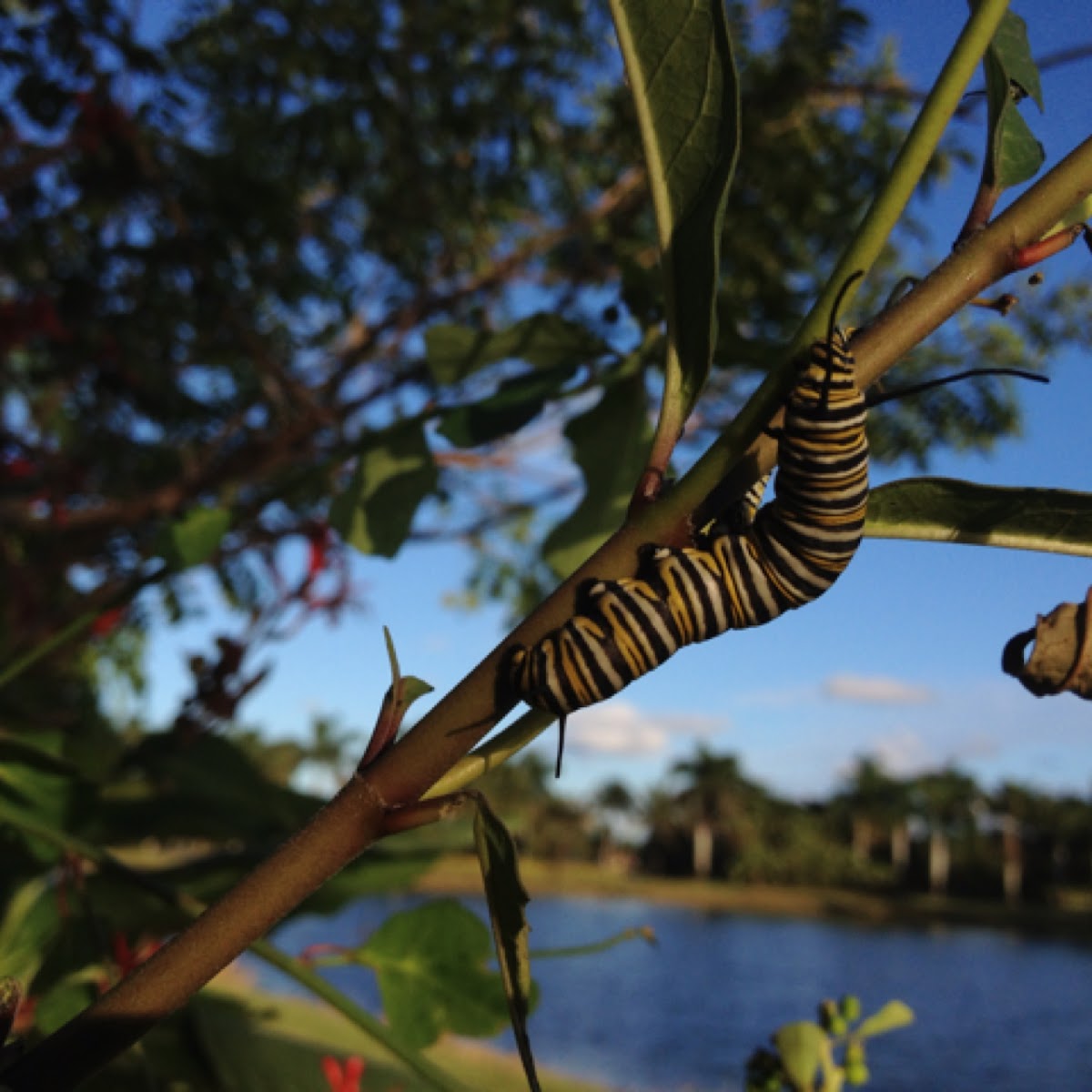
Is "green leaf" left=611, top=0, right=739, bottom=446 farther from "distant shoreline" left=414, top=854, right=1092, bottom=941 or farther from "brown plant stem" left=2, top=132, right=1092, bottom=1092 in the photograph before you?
"distant shoreline" left=414, top=854, right=1092, bottom=941

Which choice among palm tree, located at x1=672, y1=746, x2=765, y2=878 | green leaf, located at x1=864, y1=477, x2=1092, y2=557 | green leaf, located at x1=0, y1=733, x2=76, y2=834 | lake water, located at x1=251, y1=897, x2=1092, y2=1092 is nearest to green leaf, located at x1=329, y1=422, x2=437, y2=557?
green leaf, located at x1=0, y1=733, x2=76, y2=834

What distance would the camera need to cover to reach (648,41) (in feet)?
2.22

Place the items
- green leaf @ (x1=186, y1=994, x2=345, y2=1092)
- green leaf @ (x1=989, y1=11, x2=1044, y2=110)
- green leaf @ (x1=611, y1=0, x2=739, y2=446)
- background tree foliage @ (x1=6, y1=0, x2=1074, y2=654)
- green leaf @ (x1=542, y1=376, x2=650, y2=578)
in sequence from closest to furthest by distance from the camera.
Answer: green leaf @ (x1=611, y1=0, x2=739, y2=446), green leaf @ (x1=989, y1=11, x2=1044, y2=110), green leaf @ (x1=542, y1=376, x2=650, y2=578), green leaf @ (x1=186, y1=994, x2=345, y2=1092), background tree foliage @ (x1=6, y1=0, x2=1074, y2=654)

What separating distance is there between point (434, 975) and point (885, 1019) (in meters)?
0.55

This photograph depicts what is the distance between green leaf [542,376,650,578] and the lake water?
961cm

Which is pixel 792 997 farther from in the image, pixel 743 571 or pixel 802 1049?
pixel 743 571

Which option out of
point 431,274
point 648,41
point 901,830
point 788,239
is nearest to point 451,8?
point 431,274

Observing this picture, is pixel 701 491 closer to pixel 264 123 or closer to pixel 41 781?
pixel 41 781

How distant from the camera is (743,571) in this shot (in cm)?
64

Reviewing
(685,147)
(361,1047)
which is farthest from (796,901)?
(685,147)

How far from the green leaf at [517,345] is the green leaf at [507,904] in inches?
32.9

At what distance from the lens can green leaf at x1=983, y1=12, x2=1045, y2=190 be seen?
69 centimetres

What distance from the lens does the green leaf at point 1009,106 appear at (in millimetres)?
691

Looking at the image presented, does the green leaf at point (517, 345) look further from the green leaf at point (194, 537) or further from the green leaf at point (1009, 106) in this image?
the green leaf at point (1009, 106)
